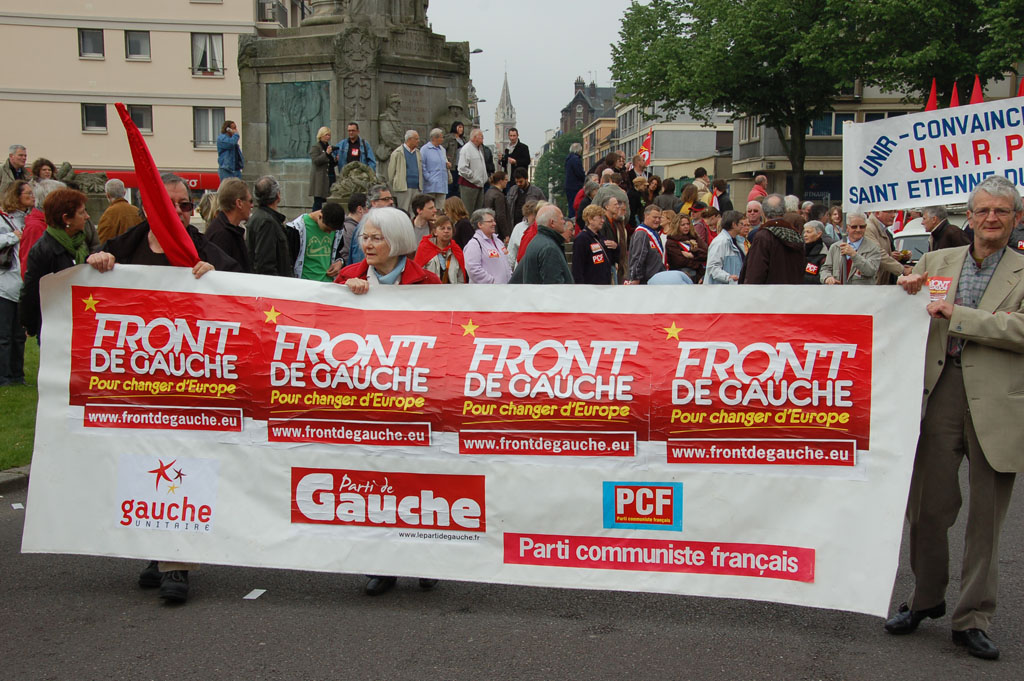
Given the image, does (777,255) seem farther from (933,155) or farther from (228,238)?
(228,238)

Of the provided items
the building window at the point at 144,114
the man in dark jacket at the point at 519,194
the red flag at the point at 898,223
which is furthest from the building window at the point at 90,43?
the red flag at the point at 898,223

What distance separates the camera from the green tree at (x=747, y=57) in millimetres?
44188

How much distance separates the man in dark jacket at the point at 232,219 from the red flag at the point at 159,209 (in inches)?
42.5

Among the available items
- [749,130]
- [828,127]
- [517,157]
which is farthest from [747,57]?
[517,157]

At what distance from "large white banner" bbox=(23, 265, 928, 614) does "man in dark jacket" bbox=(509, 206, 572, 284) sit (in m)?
3.24

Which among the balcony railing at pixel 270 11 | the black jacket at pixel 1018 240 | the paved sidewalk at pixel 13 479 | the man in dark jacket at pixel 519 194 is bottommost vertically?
the paved sidewalk at pixel 13 479

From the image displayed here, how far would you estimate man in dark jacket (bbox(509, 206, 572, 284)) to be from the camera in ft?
28.2

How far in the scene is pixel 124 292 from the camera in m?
5.66

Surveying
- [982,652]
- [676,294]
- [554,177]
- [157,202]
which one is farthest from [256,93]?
[554,177]

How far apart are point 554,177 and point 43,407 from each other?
157524 millimetres

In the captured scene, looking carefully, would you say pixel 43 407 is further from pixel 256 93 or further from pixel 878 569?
pixel 256 93

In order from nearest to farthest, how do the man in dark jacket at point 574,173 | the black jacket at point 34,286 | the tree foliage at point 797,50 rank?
the black jacket at point 34,286 < the man in dark jacket at point 574,173 < the tree foliage at point 797,50

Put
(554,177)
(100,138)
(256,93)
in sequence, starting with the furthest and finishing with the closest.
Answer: (554,177), (100,138), (256,93)

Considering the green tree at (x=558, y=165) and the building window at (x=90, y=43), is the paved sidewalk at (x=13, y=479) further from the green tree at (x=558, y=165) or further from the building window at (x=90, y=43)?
the green tree at (x=558, y=165)
